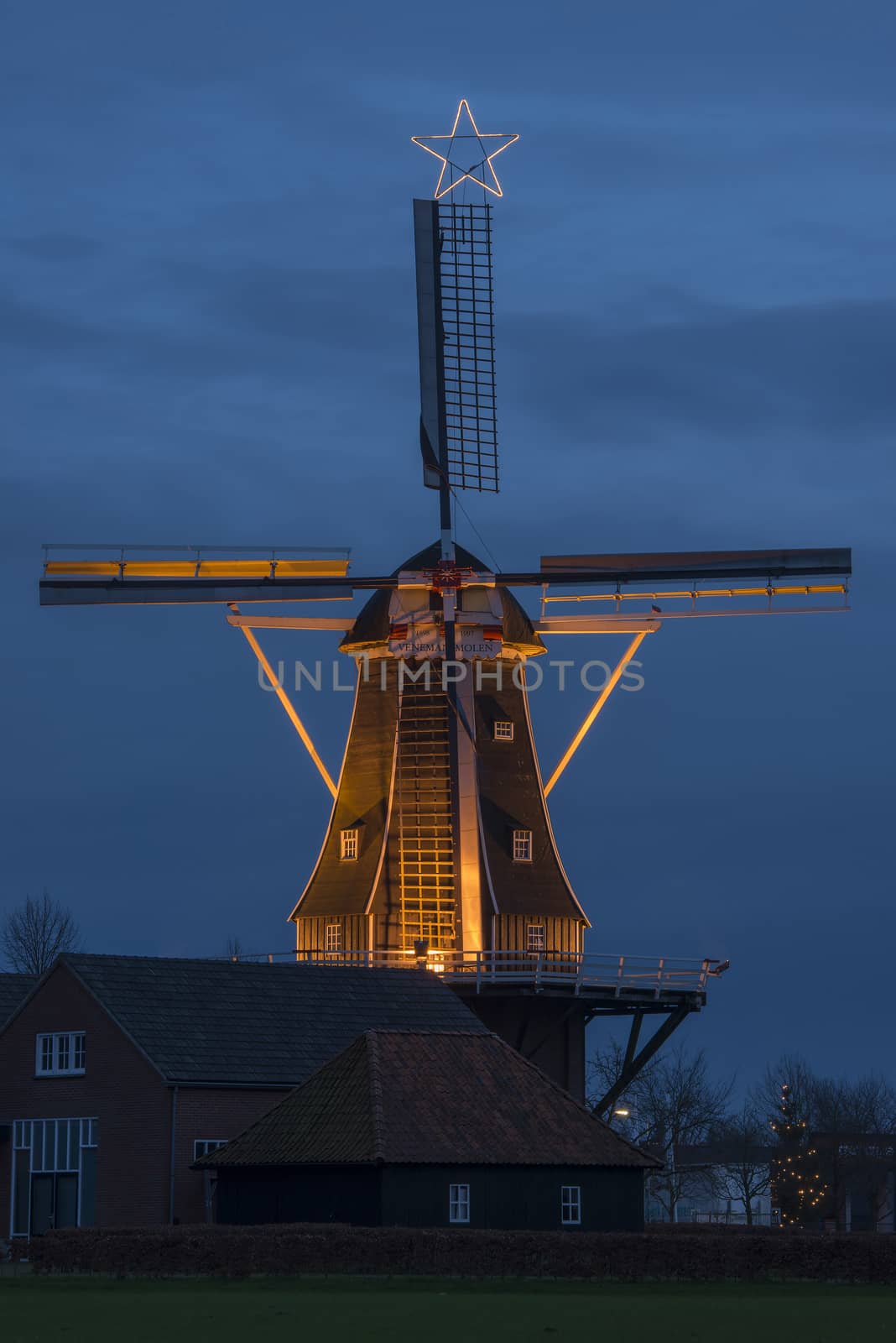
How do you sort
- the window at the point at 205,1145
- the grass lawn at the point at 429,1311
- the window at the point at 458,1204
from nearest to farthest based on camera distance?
the grass lawn at the point at 429,1311 < the window at the point at 458,1204 < the window at the point at 205,1145

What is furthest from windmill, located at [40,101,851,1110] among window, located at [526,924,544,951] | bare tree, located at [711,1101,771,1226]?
bare tree, located at [711,1101,771,1226]

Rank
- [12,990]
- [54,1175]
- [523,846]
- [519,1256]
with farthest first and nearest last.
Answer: [523,846] < [12,990] < [54,1175] < [519,1256]

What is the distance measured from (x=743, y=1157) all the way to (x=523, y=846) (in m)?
39.8

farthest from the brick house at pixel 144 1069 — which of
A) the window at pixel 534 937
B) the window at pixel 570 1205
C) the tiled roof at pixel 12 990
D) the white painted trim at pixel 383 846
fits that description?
the window at pixel 570 1205

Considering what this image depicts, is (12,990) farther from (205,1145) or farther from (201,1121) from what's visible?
(205,1145)

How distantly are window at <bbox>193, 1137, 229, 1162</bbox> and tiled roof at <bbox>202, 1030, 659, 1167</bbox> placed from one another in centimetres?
131

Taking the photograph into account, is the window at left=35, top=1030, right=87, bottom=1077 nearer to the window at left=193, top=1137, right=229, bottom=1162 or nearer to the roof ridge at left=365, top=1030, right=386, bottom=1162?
the window at left=193, top=1137, right=229, bottom=1162

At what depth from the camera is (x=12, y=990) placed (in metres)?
44.9

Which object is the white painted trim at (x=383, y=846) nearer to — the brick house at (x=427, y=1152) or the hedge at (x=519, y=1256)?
the brick house at (x=427, y=1152)

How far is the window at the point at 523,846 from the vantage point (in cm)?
4634

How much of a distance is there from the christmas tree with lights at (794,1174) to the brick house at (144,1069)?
86.9 ft

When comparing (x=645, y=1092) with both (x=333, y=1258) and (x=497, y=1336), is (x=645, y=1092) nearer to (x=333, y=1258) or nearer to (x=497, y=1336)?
(x=333, y=1258)

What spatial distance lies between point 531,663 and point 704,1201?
215 feet

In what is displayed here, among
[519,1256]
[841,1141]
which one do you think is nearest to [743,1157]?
[841,1141]
